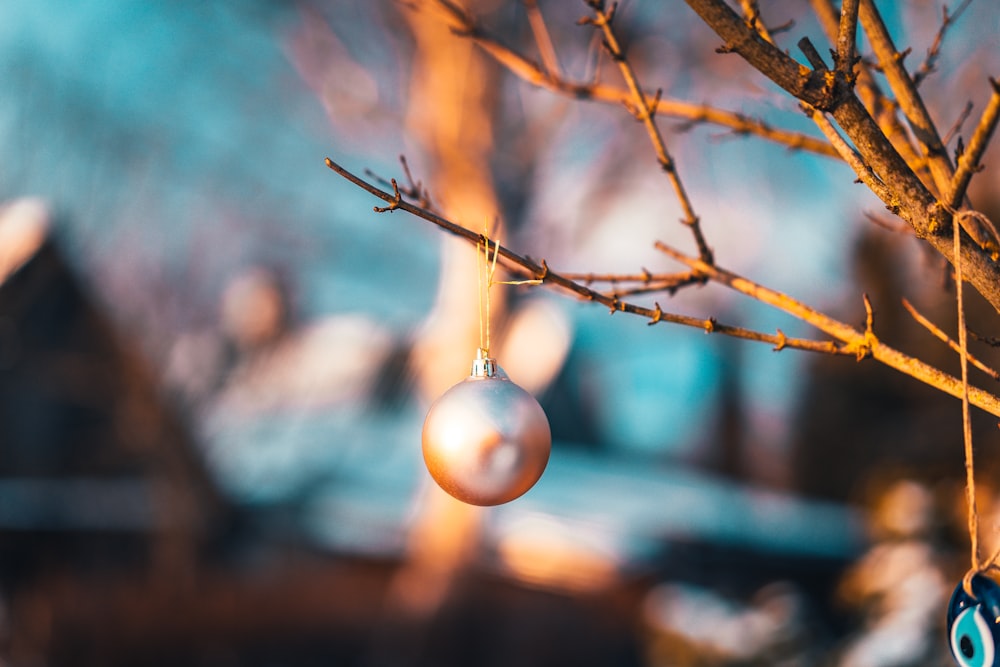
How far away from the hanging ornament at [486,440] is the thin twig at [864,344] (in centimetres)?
38

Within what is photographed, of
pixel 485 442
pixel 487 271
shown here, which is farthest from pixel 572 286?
pixel 485 442

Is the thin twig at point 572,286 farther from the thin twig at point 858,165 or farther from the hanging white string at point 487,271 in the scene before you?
the thin twig at point 858,165

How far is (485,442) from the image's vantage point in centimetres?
104

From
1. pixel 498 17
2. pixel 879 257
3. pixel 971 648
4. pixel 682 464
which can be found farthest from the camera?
pixel 682 464

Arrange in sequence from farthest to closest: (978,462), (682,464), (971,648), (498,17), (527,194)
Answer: (682,464) → (527,194) → (498,17) → (978,462) → (971,648)

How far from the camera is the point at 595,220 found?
5184mm

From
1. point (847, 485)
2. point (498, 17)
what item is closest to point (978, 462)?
point (847, 485)

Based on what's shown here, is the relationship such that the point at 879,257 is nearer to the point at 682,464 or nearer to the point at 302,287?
the point at 682,464

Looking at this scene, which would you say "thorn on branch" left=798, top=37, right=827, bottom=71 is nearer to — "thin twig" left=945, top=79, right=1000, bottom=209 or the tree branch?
the tree branch

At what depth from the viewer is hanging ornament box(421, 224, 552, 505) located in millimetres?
1044

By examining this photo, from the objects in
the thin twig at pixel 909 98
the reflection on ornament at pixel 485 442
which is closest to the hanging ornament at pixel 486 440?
the reflection on ornament at pixel 485 442

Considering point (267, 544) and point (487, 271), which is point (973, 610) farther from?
point (267, 544)

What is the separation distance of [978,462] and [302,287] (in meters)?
4.78

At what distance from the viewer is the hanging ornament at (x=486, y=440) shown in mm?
1044
